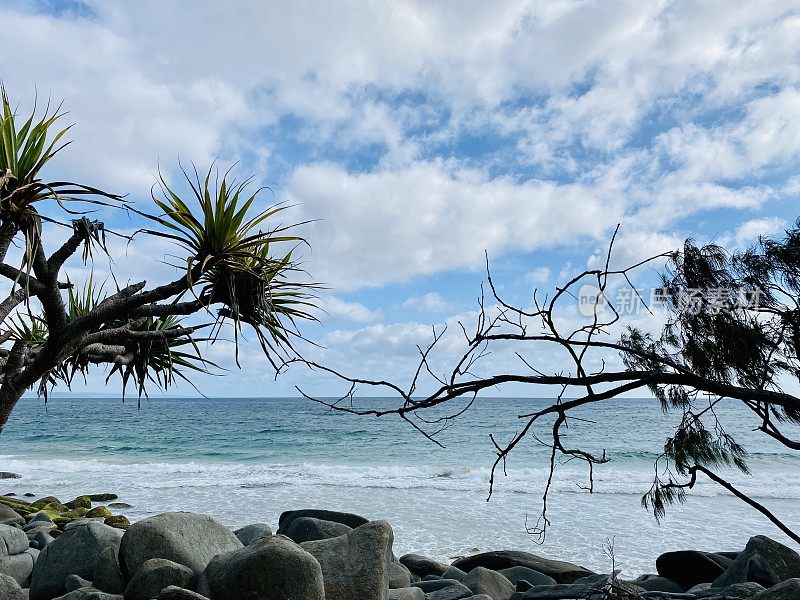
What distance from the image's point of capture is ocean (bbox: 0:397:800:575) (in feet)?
36.6

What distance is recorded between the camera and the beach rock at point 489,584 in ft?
19.8

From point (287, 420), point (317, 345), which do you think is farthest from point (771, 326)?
point (287, 420)

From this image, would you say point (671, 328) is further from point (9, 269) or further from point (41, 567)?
point (41, 567)

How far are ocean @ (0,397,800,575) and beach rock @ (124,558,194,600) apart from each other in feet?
7.34

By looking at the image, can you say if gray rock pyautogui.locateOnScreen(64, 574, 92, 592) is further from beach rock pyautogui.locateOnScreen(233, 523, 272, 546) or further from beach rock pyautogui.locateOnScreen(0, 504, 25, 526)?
beach rock pyautogui.locateOnScreen(0, 504, 25, 526)

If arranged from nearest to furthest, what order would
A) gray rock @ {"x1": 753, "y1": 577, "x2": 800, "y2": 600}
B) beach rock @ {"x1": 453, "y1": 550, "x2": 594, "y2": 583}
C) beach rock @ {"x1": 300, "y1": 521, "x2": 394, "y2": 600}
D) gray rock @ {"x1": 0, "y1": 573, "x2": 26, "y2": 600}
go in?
1. gray rock @ {"x1": 753, "y1": 577, "x2": 800, "y2": 600}
2. beach rock @ {"x1": 300, "y1": 521, "x2": 394, "y2": 600}
3. gray rock @ {"x1": 0, "y1": 573, "x2": 26, "y2": 600}
4. beach rock @ {"x1": 453, "y1": 550, "x2": 594, "y2": 583}

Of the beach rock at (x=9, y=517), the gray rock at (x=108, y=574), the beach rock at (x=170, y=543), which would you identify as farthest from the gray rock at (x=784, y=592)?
the beach rock at (x=9, y=517)

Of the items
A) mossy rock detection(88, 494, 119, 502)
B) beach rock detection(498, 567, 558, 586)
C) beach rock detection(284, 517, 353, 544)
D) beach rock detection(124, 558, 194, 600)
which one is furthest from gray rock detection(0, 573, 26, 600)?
mossy rock detection(88, 494, 119, 502)

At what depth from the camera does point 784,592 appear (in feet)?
10.2

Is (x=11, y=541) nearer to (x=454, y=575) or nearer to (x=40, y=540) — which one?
(x=40, y=540)

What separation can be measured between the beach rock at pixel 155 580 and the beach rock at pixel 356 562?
76cm

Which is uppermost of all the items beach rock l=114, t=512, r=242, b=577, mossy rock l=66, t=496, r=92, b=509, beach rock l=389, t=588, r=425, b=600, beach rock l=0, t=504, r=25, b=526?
beach rock l=114, t=512, r=242, b=577

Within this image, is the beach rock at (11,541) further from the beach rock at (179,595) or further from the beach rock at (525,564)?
the beach rock at (525,564)

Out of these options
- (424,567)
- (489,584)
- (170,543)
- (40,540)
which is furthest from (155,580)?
(424,567)
